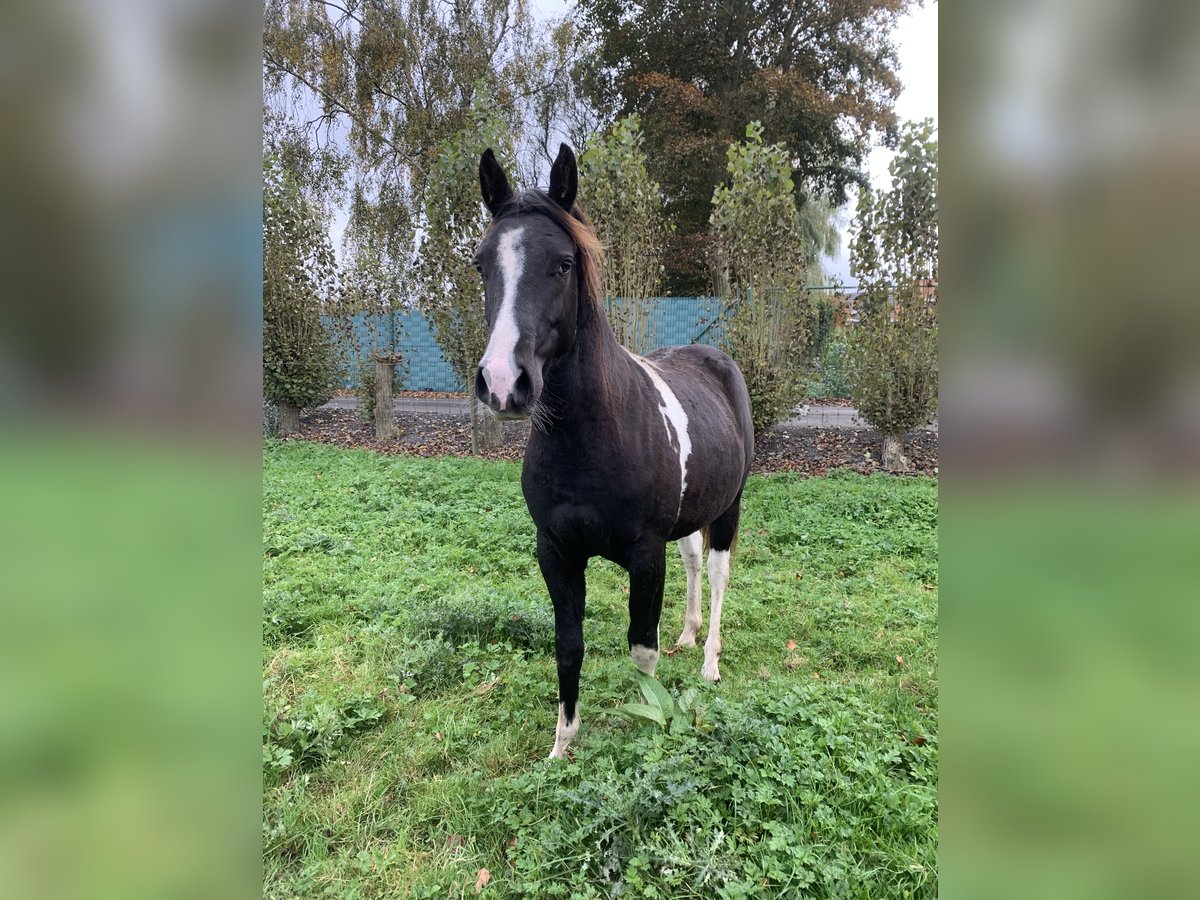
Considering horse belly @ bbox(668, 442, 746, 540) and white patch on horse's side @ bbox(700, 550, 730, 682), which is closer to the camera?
horse belly @ bbox(668, 442, 746, 540)

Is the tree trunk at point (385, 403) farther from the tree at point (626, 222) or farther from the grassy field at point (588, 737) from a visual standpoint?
the grassy field at point (588, 737)

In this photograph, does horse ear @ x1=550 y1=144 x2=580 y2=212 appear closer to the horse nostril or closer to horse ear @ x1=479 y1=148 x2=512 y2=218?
horse ear @ x1=479 y1=148 x2=512 y2=218

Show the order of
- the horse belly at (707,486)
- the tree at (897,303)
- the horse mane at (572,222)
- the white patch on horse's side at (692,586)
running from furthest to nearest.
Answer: the tree at (897,303) → the white patch on horse's side at (692,586) → the horse belly at (707,486) → the horse mane at (572,222)

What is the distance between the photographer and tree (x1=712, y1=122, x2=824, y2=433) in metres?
7.45

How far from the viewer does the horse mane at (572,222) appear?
1.98m

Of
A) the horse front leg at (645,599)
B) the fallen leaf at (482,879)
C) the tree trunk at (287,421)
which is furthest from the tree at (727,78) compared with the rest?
the fallen leaf at (482,879)

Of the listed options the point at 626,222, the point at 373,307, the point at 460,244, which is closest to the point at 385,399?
the point at 373,307

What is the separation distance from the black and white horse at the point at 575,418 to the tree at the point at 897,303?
5685mm

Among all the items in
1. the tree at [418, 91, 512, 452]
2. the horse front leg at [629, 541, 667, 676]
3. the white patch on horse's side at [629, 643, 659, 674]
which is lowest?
the white patch on horse's side at [629, 643, 659, 674]

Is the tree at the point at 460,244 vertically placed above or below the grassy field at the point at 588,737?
above

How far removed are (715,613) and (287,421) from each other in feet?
30.1

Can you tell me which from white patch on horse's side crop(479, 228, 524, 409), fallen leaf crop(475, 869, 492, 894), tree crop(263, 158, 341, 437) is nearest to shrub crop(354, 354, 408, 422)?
tree crop(263, 158, 341, 437)
